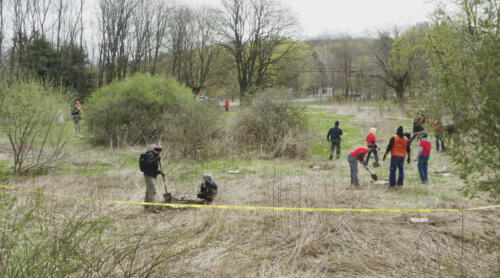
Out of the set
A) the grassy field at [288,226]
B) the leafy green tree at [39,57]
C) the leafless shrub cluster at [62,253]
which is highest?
the leafy green tree at [39,57]

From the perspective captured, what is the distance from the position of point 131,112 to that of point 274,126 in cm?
647

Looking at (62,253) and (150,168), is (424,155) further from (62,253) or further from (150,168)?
(62,253)

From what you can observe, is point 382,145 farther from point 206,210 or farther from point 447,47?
point 447,47

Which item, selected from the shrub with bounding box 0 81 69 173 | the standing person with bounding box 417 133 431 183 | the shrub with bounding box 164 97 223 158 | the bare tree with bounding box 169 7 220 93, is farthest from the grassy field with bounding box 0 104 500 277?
the bare tree with bounding box 169 7 220 93

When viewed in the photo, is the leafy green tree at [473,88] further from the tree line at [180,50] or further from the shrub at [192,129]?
the tree line at [180,50]

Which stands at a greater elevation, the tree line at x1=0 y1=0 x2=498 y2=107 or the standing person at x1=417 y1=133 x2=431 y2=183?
the tree line at x1=0 y1=0 x2=498 y2=107

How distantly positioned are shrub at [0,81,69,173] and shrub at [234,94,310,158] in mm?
6560

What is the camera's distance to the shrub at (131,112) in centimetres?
1564

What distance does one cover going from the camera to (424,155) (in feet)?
29.6

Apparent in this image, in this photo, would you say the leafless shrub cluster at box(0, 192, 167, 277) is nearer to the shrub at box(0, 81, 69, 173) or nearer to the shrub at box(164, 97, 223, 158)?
the shrub at box(0, 81, 69, 173)

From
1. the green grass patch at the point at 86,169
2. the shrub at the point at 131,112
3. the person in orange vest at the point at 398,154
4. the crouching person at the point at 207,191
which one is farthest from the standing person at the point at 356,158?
the shrub at the point at 131,112

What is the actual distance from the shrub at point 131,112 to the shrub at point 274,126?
9.10 ft

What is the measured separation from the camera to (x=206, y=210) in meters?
6.76

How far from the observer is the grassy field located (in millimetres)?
4449
